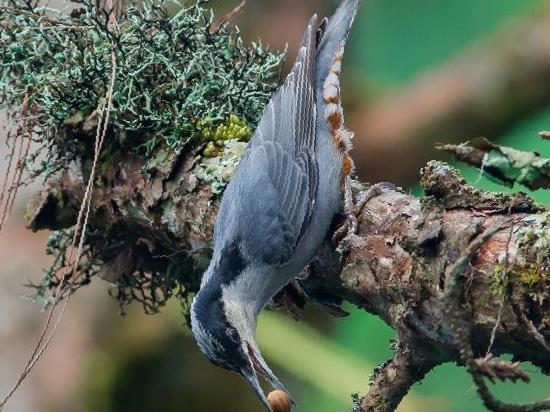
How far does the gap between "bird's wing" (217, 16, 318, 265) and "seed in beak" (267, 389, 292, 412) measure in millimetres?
431

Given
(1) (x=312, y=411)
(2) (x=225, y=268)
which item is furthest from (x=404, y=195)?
(1) (x=312, y=411)

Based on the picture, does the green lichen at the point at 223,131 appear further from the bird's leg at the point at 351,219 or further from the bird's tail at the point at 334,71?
the bird's leg at the point at 351,219

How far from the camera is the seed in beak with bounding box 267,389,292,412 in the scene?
6.00 ft

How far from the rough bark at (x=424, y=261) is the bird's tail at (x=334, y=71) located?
12.4 inches

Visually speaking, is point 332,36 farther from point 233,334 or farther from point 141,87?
point 233,334


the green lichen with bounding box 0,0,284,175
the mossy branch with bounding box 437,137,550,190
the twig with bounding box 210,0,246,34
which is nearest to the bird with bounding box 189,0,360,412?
the green lichen with bounding box 0,0,284,175

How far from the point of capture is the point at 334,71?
8.62 ft

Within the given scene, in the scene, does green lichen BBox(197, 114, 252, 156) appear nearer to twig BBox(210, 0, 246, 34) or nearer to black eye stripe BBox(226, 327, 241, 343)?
twig BBox(210, 0, 246, 34)

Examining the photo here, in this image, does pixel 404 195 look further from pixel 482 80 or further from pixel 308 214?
pixel 482 80

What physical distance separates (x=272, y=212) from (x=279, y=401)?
1.99 feet

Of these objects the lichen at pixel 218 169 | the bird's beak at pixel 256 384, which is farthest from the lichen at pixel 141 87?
the bird's beak at pixel 256 384

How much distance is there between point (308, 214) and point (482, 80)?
1.31 metres

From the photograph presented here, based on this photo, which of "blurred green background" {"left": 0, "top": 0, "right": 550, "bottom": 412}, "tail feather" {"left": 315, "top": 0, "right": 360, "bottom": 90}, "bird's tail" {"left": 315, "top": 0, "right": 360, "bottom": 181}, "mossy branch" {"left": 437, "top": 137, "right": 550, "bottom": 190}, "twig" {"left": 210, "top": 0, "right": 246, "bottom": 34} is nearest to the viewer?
"mossy branch" {"left": 437, "top": 137, "right": 550, "bottom": 190}

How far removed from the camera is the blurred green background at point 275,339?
3.45 metres
